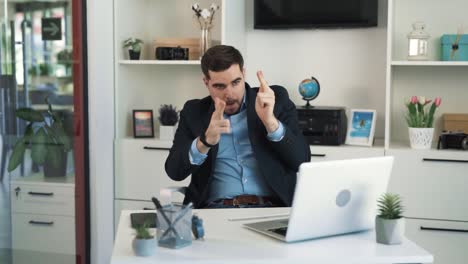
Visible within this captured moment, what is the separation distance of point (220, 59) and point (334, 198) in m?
0.94

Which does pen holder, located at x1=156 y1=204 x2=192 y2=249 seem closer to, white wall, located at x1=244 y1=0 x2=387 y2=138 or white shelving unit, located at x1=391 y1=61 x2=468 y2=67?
white shelving unit, located at x1=391 y1=61 x2=468 y2=67

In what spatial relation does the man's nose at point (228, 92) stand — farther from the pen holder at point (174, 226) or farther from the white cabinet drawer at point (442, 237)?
the white cabinet drawer at point (442, 237)

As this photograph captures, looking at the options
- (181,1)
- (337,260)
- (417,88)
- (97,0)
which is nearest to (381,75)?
(417,88)

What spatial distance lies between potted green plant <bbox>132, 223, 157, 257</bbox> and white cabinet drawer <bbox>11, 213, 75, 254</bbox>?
1806 millimetres

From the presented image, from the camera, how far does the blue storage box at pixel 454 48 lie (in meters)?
4.04

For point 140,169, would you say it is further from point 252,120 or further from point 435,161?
point 435,161

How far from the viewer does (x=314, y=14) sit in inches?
171

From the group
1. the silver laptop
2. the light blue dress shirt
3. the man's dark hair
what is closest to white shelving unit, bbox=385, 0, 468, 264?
the light blue dress shirt

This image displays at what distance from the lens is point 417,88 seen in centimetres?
437

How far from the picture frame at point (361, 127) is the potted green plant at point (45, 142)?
5.42ft

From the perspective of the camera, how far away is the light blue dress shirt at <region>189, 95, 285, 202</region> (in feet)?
9.96

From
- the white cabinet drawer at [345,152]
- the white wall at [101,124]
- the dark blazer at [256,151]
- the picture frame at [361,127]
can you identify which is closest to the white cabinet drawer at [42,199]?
the white wall at [101,124]

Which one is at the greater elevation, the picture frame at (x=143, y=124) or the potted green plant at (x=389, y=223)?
the picture frame at (x=143, y=124)

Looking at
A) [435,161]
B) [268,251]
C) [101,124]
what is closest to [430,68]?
[435,161]
